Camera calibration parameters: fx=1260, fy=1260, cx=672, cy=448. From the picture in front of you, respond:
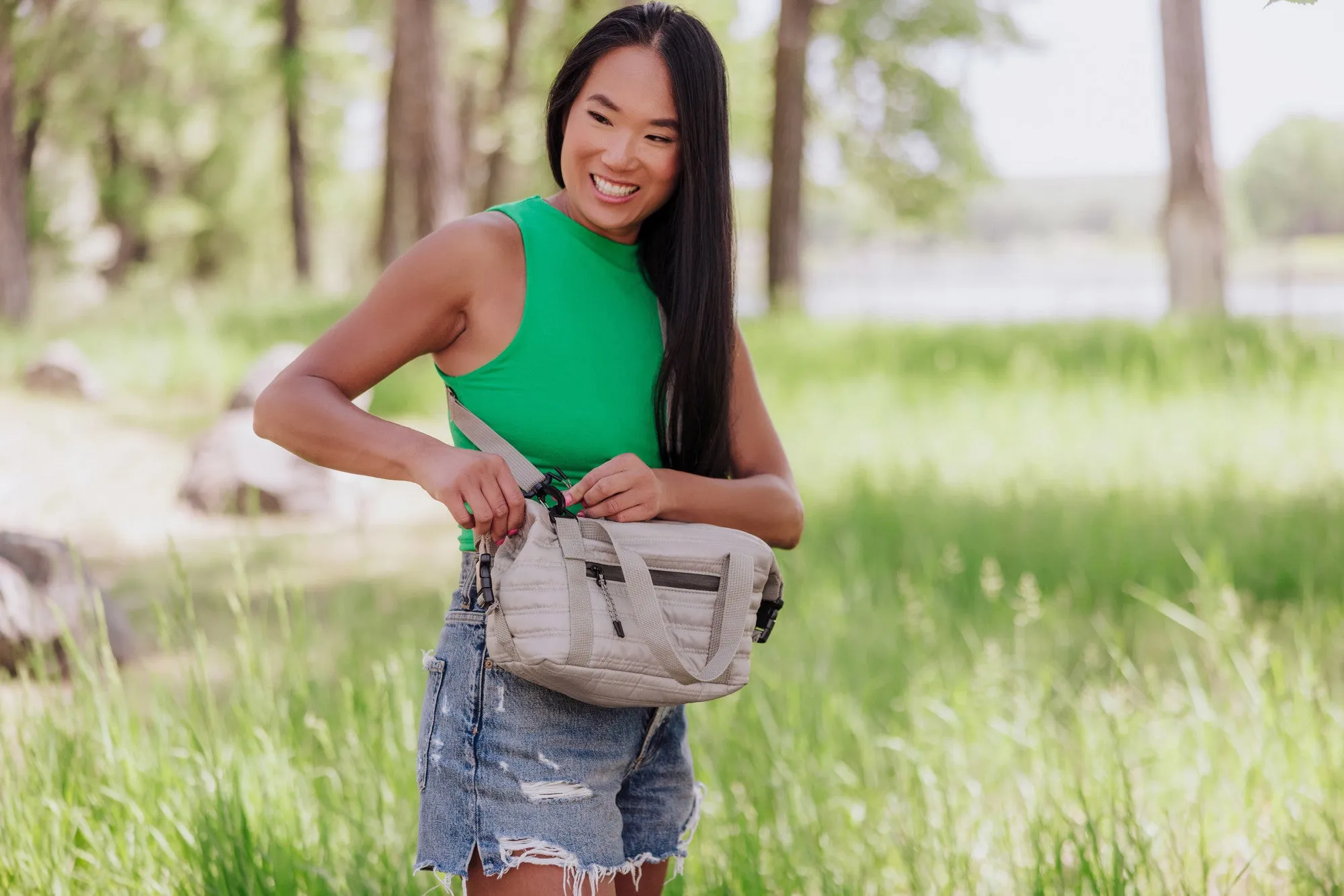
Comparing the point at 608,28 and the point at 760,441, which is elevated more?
the point at 608,28

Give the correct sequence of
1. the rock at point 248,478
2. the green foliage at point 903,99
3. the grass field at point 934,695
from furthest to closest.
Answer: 1. the green foliage at point 903,99
2. the rock at point 248,478
3. the grass field at point 934,695

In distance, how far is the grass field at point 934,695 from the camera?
2.57 m

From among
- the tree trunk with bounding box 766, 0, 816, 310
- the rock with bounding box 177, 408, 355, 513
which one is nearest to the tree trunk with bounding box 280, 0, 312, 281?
the tree trunk with bounding box 766, 0, 816, 310

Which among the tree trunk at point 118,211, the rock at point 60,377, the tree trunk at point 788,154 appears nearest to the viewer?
the rock at point 60,377

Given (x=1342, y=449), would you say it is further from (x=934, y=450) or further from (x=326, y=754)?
(x=326, y=754)

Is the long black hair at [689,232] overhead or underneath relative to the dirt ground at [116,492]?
overhead

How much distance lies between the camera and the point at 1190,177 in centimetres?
1188

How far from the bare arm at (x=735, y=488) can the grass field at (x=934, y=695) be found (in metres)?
0.91

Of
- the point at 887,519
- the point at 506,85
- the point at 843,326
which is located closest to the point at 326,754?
the point at 887,519

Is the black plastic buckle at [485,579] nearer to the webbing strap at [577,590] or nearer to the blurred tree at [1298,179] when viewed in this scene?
the webbing strap at [577,590]

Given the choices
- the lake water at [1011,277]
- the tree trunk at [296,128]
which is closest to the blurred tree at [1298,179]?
the lake water at [1011,277]

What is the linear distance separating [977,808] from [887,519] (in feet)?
9.02

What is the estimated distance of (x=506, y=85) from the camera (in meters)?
21.9

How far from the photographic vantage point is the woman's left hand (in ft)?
5.80
